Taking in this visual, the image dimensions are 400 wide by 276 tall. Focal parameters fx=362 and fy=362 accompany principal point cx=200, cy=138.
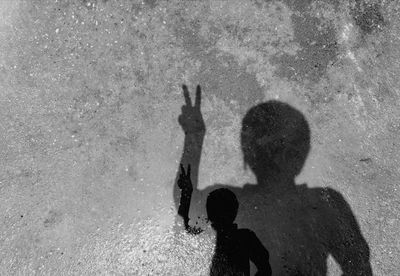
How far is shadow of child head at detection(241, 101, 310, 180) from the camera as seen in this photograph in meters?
3.89

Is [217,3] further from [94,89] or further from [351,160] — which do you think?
[351,160]

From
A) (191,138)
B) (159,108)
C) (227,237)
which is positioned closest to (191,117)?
(191,138)

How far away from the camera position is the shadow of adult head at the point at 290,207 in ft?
12.5

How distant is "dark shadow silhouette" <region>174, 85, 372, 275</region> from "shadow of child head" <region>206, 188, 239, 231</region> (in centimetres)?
5

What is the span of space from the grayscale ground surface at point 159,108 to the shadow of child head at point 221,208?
15 cm

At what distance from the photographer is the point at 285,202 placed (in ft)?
12.7

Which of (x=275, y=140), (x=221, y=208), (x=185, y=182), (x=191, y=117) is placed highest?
(x=191, y=117)

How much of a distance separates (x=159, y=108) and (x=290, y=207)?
177 centimetres

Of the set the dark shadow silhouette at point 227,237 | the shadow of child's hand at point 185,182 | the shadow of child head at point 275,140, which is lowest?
the dark shadow silhouette at point 227,237

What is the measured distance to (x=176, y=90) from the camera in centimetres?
393

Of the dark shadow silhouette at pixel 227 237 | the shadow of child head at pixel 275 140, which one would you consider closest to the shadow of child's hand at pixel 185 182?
the dark shadow silhouette at pixel 227 237

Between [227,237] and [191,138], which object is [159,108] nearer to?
[191,138]

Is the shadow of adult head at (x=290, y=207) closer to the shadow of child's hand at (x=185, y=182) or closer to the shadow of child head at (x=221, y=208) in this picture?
the shadow of child head at (x=221, y=208)

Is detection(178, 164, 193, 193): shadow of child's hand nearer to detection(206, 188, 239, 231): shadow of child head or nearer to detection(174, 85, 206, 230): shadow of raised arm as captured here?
detection(174, 85, 206, 230): shadow of raised arm
